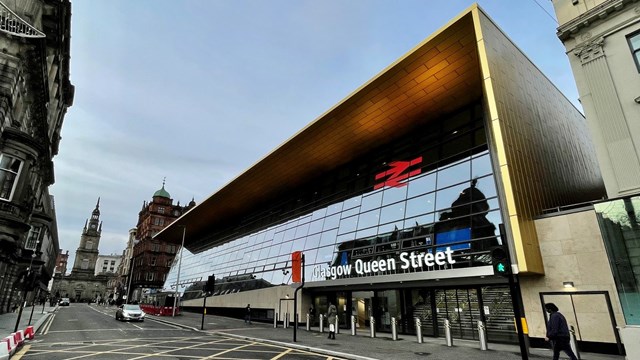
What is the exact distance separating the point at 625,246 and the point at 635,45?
8.22m

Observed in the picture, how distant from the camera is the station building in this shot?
1566cm

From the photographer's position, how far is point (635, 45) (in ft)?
43.5

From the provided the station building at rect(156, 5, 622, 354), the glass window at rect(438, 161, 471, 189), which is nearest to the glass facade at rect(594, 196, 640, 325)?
the station building at rect(156, 5, 622, 354)

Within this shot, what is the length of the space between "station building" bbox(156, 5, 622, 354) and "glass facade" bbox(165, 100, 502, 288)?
92 millimetres

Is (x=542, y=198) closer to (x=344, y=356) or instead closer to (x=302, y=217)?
(x=344, y=356)

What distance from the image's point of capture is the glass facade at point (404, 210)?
17750 mm

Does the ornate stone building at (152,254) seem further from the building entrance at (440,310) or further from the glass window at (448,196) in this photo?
the glass window at (448,196)

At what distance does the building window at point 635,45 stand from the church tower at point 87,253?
155 meters

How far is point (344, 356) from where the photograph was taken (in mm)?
12820

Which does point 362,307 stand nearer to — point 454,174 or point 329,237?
point 329,237

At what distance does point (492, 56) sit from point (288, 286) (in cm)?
2144

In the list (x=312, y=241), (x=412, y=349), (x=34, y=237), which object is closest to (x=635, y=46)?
(x=412, y=349)

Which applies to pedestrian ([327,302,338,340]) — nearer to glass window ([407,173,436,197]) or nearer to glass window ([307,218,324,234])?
glass window ([407,173,436,197])

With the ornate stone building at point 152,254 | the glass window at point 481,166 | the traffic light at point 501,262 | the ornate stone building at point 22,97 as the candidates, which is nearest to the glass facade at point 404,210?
the glass window at point 481,166
